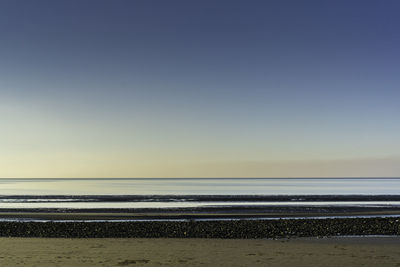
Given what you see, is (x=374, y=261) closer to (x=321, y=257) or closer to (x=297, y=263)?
(x=321, y=257)

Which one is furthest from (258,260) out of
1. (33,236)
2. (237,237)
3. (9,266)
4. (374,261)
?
(33,236)

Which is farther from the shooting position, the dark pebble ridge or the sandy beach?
the dark pebble ridge

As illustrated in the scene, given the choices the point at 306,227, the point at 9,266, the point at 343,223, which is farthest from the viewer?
the point at 343,223

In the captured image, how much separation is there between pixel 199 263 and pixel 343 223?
57.7 feet

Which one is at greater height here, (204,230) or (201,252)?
(204,230)

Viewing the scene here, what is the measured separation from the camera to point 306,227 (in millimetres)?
28828

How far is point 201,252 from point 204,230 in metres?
8.00

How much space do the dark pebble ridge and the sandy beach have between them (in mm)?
2076

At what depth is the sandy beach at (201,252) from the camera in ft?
58.4

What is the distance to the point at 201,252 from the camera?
20062 mm

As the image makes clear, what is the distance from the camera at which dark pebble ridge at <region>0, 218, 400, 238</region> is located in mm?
26000

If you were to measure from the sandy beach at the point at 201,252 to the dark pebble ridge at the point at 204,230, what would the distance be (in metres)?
Result: 2.08

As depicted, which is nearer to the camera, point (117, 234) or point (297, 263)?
point (297, 263)

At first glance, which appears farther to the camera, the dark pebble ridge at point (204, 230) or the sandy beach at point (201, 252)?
the dark pebble ridge at point (204, 230)
